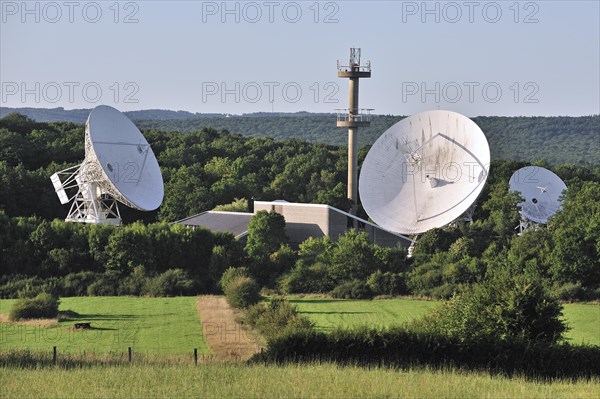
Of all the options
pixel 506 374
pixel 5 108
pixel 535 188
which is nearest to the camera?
pixel 506 374

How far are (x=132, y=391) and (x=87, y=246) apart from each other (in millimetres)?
38150

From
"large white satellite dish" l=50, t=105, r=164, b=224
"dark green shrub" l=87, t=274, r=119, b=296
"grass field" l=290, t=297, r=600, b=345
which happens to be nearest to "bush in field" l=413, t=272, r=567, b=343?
"grass field" l=290, t=297, r=600, b=345

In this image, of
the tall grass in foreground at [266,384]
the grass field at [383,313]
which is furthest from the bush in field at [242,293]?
the tall grass in foreground at [266,384]

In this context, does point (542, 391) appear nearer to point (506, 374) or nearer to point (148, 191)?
point (506, 374)

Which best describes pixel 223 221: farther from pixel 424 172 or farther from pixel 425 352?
pixel 425 352

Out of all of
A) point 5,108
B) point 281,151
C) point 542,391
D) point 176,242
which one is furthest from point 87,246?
point 5,108

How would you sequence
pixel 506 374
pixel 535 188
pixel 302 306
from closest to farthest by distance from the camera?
pixel 506 374 < pixel 302 306 < pixel 535 188

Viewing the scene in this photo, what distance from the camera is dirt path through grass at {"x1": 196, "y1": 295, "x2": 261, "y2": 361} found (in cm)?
3391

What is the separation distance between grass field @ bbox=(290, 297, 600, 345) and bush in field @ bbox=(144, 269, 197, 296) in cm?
573

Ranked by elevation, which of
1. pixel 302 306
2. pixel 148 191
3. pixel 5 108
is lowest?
pixel 302 306

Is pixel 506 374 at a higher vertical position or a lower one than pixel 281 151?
lower

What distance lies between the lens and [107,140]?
2382 inches

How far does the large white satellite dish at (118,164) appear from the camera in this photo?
60.1m

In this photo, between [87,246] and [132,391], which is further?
[87,246]
